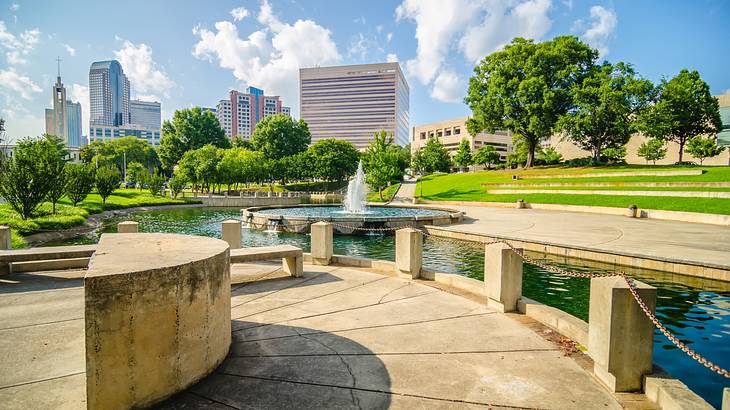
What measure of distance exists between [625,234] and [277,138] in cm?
8331

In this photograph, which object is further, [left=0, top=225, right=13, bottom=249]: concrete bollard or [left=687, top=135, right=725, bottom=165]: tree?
[left=687, top=135, right=725, bottom=165]: tree

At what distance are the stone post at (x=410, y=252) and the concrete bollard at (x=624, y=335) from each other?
479cm

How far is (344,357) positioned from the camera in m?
4.86

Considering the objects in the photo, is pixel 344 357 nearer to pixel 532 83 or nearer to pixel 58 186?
pixel 58 186

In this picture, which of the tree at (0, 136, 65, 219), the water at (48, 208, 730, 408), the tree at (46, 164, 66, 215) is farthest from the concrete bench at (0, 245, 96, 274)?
the tree at (46, 164, 66, 215)

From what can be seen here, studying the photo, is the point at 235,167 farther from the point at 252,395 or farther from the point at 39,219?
the point at 252,395

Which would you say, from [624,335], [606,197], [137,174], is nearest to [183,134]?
[137,174]

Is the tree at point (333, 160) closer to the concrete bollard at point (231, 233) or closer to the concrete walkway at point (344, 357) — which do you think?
the concrete bollard at point (231, 233)

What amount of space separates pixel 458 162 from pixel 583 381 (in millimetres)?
91422

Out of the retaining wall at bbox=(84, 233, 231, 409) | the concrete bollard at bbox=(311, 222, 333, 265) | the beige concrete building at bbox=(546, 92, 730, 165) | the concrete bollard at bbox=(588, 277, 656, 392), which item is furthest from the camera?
the beige concrete building at bbox=(546, 92, 730, 165)

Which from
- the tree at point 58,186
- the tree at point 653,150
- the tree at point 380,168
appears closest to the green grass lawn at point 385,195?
the tree at point 380,168

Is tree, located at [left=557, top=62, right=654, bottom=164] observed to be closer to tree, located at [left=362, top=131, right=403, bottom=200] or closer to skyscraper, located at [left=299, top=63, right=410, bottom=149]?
tree, located at [left=362, top=131, right=403, bottom=200]

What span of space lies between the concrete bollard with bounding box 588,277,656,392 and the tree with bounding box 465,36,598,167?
180 ft

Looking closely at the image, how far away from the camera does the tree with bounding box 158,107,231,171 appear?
86.8m
